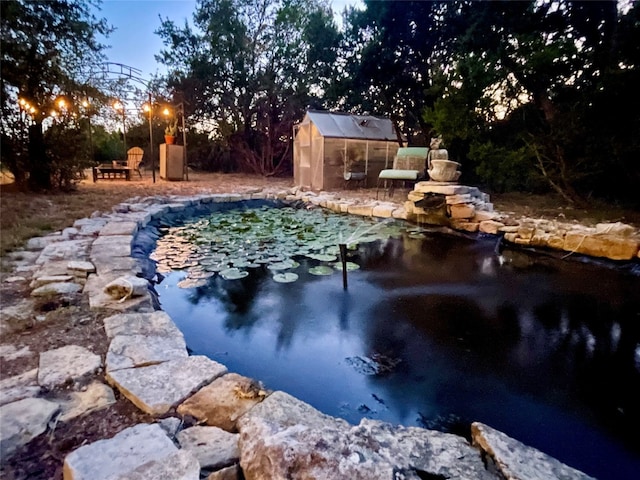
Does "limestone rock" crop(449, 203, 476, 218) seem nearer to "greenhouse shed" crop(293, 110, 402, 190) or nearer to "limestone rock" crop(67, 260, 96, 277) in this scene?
"greenhouse shed" crop(293, 110, 402, 190)

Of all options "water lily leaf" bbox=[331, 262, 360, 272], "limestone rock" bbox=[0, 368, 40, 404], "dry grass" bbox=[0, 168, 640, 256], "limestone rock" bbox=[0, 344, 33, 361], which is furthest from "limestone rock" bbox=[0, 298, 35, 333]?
"water lily leaf" bbox=[331, 262, 360, 272]

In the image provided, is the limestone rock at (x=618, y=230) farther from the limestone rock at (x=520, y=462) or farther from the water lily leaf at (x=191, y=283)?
the water lily leaf at (x=191, y=283)

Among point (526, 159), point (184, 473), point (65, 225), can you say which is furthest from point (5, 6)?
point (526, 159)

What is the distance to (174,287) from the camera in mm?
2680

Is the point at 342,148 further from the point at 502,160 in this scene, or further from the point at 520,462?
the point at 520,462

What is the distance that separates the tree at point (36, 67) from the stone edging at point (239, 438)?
522 cm

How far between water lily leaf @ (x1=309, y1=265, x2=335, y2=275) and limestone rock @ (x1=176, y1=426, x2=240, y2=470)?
2.00 meters

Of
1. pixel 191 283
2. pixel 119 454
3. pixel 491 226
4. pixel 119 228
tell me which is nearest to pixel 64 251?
pixel 119 228

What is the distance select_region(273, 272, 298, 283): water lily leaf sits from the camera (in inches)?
111

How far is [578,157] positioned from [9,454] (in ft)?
19.4

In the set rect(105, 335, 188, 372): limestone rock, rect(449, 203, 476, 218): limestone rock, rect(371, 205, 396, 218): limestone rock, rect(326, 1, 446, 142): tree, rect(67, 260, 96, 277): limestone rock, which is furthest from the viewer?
rect(326, 1, 446, 142): tree

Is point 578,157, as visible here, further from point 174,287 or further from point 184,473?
point 184,473

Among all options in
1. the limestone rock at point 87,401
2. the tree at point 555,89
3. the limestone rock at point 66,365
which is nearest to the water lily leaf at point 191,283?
the limestone rock at point 66,365

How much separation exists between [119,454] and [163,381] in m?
0.39
